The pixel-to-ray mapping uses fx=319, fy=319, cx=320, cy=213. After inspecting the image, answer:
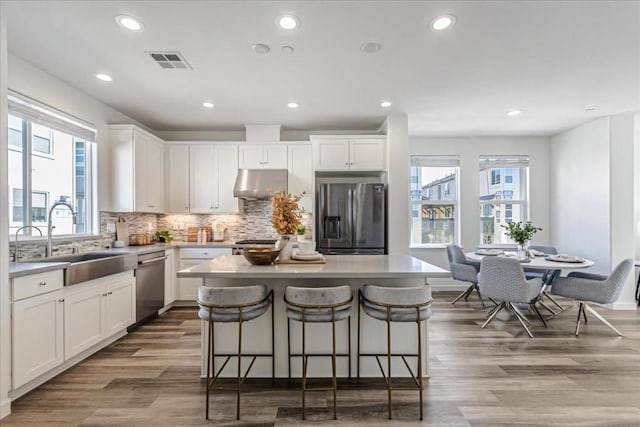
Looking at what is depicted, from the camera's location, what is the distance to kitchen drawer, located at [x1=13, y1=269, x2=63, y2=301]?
85.2 inches

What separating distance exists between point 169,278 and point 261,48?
10.6ft

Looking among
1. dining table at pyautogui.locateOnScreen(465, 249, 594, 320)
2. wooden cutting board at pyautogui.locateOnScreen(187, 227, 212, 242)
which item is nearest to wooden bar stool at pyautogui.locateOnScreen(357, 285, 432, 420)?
dining table at pyautogui.locateOnScreen(465, 249, 594, 320)

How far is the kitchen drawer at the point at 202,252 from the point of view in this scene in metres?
4.54

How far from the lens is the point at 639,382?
8.20 ft

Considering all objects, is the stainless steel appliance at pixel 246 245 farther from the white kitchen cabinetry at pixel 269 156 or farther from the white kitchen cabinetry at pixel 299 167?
the white kitchen cabinetry at pixel 269 156

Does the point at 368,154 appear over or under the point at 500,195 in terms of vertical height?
over

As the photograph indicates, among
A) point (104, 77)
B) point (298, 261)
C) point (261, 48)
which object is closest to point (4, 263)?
point (298, 261)

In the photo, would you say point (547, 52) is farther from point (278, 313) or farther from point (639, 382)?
point (278, 313)

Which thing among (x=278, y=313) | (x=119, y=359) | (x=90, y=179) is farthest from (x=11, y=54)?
(x=278, y=313)

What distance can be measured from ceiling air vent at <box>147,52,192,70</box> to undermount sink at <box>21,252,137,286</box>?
1876 millimetres

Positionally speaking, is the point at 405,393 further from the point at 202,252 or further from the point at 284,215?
the point at 202,252

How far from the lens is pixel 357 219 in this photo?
4.46 metres

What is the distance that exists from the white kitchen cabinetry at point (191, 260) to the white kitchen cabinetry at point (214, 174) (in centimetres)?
69

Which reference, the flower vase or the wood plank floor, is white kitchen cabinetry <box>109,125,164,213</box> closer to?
the wood plank floor
